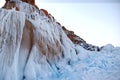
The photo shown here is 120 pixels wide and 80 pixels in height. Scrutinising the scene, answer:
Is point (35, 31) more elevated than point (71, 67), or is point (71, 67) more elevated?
point (35, 31)

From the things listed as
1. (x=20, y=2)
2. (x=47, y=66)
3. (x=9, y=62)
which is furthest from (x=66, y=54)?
(x=20, y=2)

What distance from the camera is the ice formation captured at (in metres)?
6.79

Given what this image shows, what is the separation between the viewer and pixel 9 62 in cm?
667

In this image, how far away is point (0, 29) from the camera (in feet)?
23.6

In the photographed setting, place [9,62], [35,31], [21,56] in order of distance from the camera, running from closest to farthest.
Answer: [9,62]
[21,56]
[35,31]

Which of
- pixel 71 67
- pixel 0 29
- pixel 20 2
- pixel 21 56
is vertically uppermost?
pixel 20 2

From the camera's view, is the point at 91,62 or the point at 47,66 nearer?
the point at 47,66

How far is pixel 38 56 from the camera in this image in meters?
7.45

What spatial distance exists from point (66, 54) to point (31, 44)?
1.89 meters

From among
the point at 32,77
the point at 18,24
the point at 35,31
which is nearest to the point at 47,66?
the point at 32,77

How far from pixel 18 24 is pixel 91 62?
11.6 feet

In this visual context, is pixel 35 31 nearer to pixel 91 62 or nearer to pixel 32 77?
pixel 32 77

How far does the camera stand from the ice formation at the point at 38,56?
267 inches

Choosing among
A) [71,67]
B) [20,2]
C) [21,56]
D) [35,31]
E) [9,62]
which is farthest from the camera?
[20,2]
